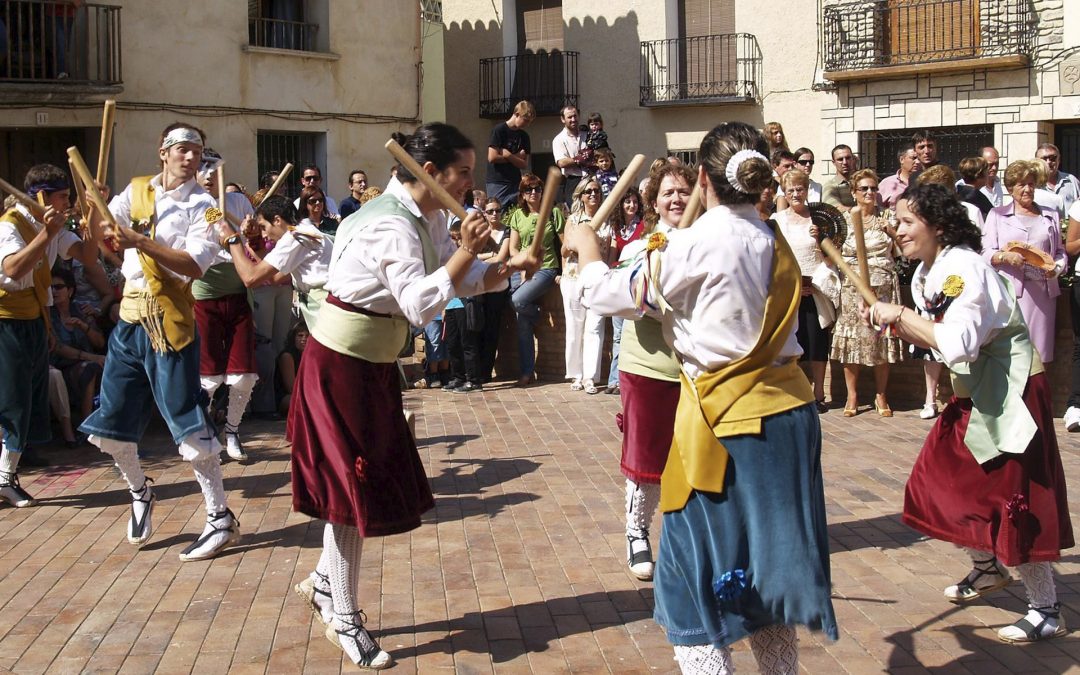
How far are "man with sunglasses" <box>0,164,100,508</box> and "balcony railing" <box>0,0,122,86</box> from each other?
9.44m

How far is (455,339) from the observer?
41.1ft

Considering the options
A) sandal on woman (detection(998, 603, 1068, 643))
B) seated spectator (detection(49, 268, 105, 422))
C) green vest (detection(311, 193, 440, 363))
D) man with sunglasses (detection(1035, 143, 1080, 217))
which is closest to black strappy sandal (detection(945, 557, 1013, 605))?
sandal on woman (detection(998, 603, 1068, 643))

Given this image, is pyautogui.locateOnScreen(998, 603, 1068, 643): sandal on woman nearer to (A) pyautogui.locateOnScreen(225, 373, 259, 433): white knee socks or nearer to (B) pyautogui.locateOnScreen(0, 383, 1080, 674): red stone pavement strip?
(B) pyautogui.locateOnScreen(0, 383, 1080, 674): red stone pavement strip

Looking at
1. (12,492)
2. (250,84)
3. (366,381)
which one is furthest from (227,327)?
(250,84)

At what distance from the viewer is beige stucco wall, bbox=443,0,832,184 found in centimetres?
2228

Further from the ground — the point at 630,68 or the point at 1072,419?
the point at 630,68

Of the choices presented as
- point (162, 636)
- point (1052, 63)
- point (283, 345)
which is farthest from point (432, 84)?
point (162, 636)

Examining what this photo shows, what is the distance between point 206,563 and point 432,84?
19375 mm

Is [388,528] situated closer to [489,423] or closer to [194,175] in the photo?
[194,175]

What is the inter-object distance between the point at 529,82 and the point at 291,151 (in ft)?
20.7

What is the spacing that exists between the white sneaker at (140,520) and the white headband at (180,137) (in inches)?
71.6

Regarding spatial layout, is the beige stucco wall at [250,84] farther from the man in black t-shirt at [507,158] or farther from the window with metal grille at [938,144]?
the window with metal grille at [938,144]

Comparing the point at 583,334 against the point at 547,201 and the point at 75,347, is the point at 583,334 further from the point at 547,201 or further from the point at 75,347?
the point at 547,201

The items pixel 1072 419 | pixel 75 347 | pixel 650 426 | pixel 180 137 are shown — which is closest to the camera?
pixel 650 426
